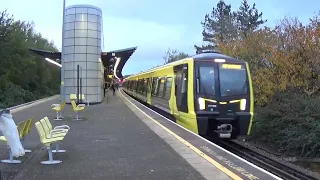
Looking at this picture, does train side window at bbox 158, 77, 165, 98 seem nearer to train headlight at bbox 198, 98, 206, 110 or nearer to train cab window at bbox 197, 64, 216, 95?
train cab window at bbox 197, 64, 216, 95

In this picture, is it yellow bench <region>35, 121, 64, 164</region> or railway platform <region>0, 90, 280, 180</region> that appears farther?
yellow bench <region>35, 121, 64, 164</region>

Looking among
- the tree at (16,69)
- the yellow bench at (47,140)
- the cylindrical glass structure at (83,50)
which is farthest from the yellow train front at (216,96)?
the tree at (16,69)

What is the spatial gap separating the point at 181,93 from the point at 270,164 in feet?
13.1

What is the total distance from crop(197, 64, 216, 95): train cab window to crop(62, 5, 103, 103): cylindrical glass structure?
17821mm

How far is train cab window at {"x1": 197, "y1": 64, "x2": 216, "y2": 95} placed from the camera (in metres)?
13.6

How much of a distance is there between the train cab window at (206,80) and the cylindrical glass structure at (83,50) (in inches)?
702

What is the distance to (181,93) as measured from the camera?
14.7m

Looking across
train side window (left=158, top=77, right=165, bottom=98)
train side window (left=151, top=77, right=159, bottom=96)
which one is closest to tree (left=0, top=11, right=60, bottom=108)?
train side window (left=151, top=77, right=159, bottom=96)

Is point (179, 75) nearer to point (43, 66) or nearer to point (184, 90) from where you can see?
point (184, 90)

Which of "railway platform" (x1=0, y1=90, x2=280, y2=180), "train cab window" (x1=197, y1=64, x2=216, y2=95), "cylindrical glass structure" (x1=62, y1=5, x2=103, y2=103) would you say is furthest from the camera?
"cylindrical glass structure" (x1=62, y1=5, x2=103, y2=103)

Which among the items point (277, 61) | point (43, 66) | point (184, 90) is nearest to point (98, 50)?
point (277, 61)

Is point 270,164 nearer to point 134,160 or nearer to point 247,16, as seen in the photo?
point 134,160

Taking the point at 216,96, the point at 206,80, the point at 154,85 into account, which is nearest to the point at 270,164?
the point at 216,96

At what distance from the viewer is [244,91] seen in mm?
13891
